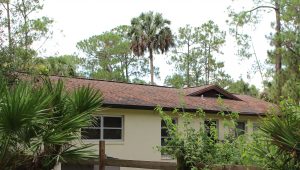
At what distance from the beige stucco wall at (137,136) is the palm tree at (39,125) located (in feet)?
29.1

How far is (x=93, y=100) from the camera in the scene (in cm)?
898

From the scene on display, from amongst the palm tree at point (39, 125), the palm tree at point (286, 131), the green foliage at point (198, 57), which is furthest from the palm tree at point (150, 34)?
the palm tree at point (286, 131)

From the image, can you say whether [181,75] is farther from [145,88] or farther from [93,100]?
[93,100]

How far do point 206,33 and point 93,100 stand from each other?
4010cm

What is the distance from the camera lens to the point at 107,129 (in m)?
17.9

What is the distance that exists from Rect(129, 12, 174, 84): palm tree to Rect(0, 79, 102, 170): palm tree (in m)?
35.8

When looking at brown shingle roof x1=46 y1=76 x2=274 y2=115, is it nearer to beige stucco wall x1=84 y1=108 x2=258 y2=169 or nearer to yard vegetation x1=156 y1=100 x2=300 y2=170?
beige stucco wall x1=84 y1=108 x2=258 y2=169

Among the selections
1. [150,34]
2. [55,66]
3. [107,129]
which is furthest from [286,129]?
[150,34]

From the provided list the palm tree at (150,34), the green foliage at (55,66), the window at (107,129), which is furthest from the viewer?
the palm tree at (150,34)

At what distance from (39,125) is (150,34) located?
121 ft

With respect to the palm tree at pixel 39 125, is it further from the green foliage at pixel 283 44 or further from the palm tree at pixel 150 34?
the palm tree at pixel 150 34

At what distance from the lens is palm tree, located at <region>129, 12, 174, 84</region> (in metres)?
44.3

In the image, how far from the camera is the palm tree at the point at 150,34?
145ft

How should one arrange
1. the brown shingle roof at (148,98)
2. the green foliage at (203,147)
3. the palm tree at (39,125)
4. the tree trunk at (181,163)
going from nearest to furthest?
the green foliage at (203,147) → the tree trunk at (181,163) → the palm tree at (39,125) → the brown shingle roof at (148,98)
